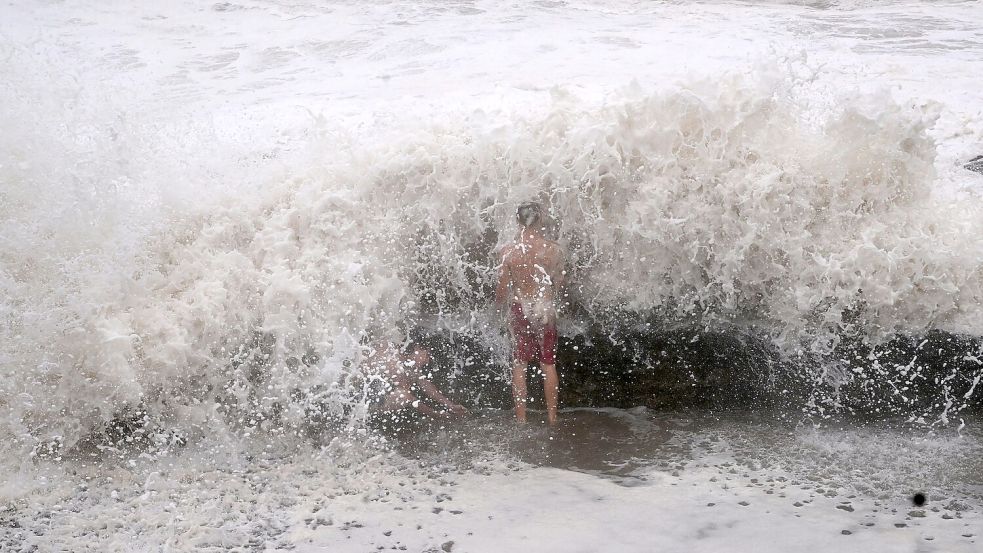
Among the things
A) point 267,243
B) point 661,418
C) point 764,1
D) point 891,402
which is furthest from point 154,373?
point 764,1

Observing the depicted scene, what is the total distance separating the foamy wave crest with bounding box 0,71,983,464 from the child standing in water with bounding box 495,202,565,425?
31cm

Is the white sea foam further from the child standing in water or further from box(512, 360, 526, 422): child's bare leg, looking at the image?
box(512, 360, 526, 422): child's bare leg

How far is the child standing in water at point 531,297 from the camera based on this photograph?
14.8 ft

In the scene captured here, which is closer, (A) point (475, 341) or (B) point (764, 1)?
(A) point (475, 341)

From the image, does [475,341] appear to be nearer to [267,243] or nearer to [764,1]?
[267,243]

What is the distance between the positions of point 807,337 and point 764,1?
6.78m

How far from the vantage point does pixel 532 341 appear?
457cm

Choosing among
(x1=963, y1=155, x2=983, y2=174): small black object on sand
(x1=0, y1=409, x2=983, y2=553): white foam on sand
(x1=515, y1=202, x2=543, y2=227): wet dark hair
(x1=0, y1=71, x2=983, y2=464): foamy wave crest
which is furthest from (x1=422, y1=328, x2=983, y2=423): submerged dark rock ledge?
(x1=963, y1=155, x2=983, y2=174): small black object on sand

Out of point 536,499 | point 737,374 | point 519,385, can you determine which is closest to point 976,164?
point 737,374

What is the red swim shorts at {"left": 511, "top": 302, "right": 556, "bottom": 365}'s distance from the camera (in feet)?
15.0

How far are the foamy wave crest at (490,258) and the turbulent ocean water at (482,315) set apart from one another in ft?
0.06

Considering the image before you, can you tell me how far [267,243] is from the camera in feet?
16.0

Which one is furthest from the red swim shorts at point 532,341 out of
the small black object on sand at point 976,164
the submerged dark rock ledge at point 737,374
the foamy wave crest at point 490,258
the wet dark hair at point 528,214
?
the small black object on sand at point 976,164

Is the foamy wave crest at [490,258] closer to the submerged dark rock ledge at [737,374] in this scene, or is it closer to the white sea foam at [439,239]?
the white sea foam at [439,239]
